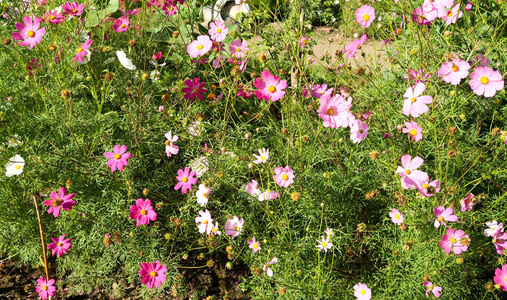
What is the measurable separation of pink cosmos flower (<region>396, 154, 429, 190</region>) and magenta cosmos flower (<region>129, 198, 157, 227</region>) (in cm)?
85

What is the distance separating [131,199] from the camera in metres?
1.67

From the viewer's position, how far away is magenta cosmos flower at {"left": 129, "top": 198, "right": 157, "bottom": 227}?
1.42m

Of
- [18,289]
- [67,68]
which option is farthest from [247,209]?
[18,289]

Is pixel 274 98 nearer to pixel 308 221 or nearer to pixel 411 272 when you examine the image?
pixel 308 221

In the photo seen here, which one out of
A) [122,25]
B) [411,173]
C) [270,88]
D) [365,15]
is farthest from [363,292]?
[122,25]

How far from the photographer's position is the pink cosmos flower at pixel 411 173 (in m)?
1.17

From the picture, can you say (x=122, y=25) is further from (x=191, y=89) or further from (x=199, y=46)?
(x=199, y=46)

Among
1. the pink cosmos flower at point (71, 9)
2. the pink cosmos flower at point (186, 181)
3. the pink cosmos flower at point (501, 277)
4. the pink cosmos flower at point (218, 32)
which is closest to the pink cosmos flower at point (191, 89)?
the pink cosmos flower at point (218, 32)

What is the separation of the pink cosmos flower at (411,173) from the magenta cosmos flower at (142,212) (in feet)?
2.80

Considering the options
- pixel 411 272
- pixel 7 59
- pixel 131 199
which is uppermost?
pixel 7 59

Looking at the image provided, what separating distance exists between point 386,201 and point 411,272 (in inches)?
10.6

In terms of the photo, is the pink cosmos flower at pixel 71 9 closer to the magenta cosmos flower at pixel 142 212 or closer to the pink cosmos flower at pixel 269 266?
the magenta cosmos flower at pixel 142 212

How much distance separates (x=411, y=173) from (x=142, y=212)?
92 centimetres

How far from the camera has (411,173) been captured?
47.1 inches
